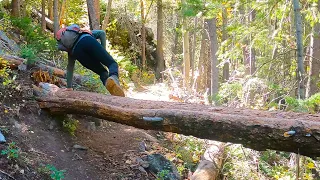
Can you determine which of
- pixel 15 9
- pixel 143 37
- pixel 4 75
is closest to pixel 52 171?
pixel 4 75

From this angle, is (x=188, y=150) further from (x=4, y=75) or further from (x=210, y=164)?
(x=4, y=75)

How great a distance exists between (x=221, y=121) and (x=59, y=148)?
118 inches

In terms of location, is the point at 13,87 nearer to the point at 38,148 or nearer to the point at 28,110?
the point at 28,110

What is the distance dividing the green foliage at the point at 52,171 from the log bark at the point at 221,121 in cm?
105

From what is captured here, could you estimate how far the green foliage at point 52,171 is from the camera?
4.24 meters

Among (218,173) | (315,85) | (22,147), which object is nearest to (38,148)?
(22,147)

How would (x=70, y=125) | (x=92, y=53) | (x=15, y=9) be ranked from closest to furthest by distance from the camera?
(x=92, y=53), (x=70, y=125), (x=15, y=9)

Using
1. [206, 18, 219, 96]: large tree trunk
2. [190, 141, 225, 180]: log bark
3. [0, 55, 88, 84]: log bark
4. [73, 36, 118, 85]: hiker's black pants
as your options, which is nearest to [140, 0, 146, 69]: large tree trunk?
[206, 18, 219, 96]: large tree trunk

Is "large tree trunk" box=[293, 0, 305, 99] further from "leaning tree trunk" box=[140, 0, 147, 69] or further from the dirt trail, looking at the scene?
"leaning tree trunk" box=[140, 0, 147, 69]

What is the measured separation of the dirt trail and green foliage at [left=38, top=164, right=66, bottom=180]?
0.21ft

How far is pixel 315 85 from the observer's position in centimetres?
905

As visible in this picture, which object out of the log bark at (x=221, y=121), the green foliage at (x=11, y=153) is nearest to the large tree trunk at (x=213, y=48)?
the log bark at (x=221, y=121)

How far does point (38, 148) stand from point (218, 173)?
4161 millimetres

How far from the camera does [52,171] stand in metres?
4.47
